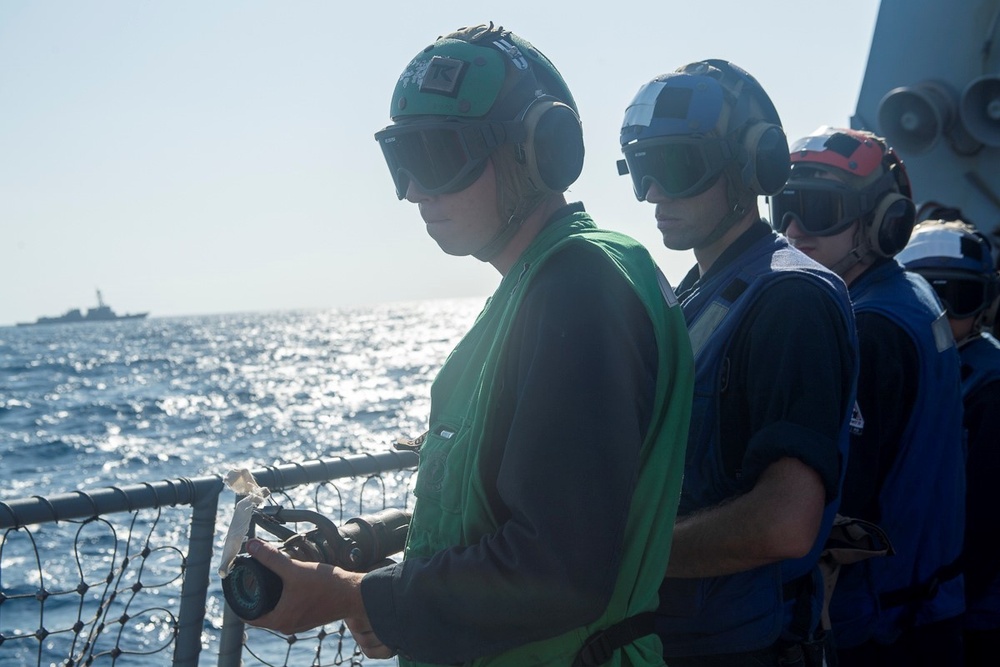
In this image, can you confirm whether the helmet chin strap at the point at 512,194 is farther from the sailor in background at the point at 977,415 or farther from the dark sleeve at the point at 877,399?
the sailor in background at the point at 977,415

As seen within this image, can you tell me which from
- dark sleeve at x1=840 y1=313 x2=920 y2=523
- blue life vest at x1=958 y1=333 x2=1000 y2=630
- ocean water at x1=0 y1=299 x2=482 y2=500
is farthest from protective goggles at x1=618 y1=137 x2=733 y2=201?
ocean water at x1=0 y1=299 x2=482 y2=500

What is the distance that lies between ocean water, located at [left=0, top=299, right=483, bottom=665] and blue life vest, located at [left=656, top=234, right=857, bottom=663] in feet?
9.29

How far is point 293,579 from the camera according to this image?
60.6 inches

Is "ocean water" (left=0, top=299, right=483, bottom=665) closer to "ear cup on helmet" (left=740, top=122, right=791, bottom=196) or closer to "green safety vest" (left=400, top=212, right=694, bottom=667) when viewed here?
"green safety vest" (left=400, top=212, right=694, bottom=667)

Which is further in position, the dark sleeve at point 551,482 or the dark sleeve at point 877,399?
the dark sleeve at point 877,399

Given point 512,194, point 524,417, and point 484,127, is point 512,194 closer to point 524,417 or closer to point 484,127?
point 484,127

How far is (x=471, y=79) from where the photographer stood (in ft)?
5.76

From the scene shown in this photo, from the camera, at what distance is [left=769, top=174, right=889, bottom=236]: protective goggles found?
3.33 metres

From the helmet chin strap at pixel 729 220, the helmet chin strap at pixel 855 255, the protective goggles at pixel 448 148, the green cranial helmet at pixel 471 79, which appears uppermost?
the green cranial helmet at pixel 471 79

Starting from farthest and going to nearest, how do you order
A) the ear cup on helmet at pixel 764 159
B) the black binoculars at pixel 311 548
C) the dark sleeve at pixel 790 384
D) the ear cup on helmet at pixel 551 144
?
the ear cup on helmet at pixel 764 159 → the dark sleeve at pixel 790 384 → the ear cup on helmet at pixel 551 144 → the black binoculars at pixel 311 548

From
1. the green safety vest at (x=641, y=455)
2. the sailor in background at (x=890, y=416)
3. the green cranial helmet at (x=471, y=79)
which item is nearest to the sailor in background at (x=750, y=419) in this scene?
the green safety vest at (x=641, y=455)

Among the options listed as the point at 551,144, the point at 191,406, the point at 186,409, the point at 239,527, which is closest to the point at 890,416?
the point at 551,144

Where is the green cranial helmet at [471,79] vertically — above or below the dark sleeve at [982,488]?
above

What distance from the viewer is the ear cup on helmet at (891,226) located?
3240 mm
